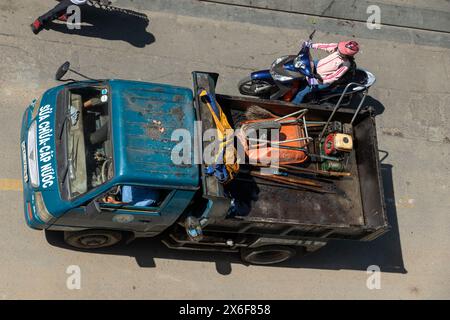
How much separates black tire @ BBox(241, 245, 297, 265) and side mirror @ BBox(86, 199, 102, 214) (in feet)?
8.89

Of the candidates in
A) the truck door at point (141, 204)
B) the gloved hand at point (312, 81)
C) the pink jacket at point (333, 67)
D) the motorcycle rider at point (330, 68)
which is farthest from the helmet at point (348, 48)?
the truck door at point (141, 204)

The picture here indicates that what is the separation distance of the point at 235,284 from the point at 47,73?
187 inches

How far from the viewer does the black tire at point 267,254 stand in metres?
10.2

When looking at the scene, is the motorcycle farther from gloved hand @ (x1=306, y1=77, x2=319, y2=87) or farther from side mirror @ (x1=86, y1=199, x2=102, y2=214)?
side mirror @ (x1=86, y1=199, x2=102, y2=214)

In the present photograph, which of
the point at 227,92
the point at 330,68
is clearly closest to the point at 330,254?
the point at 330,68

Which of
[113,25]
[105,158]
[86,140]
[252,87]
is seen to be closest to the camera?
[105,158]

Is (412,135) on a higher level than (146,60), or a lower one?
lower

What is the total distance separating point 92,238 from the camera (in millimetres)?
9578

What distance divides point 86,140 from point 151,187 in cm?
127

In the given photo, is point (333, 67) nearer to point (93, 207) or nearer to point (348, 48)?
point (348, 48)

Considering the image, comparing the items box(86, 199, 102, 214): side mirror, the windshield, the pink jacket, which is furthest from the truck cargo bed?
box(86, 199, 102, 214): side mirror

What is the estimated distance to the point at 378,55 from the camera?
13586 millimetres
